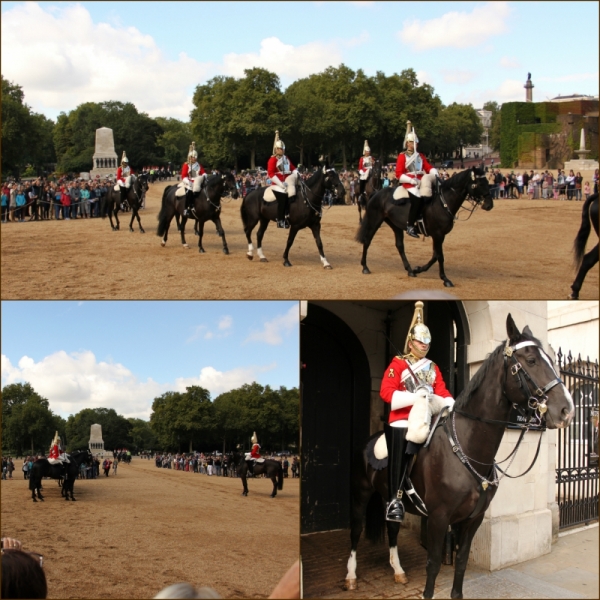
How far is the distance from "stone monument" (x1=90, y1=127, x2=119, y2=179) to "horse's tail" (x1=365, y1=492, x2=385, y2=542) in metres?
11.7

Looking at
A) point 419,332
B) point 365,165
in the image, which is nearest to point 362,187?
point 365,165

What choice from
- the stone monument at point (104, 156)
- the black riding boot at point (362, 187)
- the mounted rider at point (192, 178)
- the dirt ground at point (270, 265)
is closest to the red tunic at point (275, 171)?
the dirt ground at point (270, 265)

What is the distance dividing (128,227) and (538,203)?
16.4 metres

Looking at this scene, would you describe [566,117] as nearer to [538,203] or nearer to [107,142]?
[538,203]

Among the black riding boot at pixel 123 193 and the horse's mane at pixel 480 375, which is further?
the black riding boot at pixel 123 193

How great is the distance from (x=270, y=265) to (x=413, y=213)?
2831 millimetres

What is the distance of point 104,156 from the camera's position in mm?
18812

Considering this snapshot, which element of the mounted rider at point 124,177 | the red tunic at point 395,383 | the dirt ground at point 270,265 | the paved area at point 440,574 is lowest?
the paved area at point 440,574

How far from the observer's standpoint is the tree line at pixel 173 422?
22.7 ft

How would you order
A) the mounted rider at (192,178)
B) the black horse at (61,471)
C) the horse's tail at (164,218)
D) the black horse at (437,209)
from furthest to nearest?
1. the horse's tail at (164,218)
2. the mounted rider at (192,178)
3. the black horse at (437,209)
4. the black horse at (61,471)

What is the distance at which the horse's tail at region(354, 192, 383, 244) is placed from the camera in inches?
507

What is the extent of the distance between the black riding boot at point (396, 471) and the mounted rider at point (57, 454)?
3.45 meters

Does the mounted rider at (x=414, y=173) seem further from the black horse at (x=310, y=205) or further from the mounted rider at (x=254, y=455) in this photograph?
the mounted rider at (x=254, y=455)

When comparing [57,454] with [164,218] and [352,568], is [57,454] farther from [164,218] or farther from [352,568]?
[164,218]
